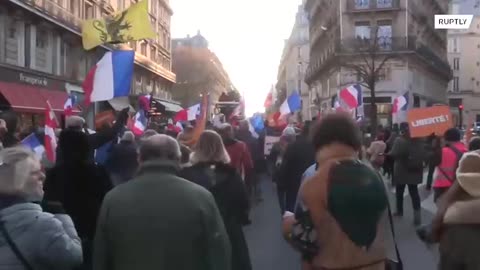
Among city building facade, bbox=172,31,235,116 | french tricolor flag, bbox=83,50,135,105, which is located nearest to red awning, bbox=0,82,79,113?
french tricolor flag, bbox=83,50,135,105

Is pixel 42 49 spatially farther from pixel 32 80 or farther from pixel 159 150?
pixel 159 150

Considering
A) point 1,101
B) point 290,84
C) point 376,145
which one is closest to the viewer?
point 376,145

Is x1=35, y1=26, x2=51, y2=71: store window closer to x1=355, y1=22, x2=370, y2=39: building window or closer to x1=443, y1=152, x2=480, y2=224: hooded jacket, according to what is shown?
x1=355, y1=22, x2=370, y2=39: building window

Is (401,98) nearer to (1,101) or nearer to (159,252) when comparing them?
(1,101)

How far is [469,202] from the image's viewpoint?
15.0 ft

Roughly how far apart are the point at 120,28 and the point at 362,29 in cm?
4460

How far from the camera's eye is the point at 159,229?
380 centimetres

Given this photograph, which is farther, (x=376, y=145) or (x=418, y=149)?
(x=418, y=149)

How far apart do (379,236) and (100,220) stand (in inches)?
58.1

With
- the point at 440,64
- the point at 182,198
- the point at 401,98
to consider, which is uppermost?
the point at 440,64

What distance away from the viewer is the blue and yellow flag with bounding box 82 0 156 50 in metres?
12.0

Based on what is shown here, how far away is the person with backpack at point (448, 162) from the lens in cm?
947

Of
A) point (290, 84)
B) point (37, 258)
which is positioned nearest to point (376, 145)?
point (37, 258)

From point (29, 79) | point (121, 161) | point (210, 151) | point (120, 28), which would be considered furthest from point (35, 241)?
point (29, 79)
